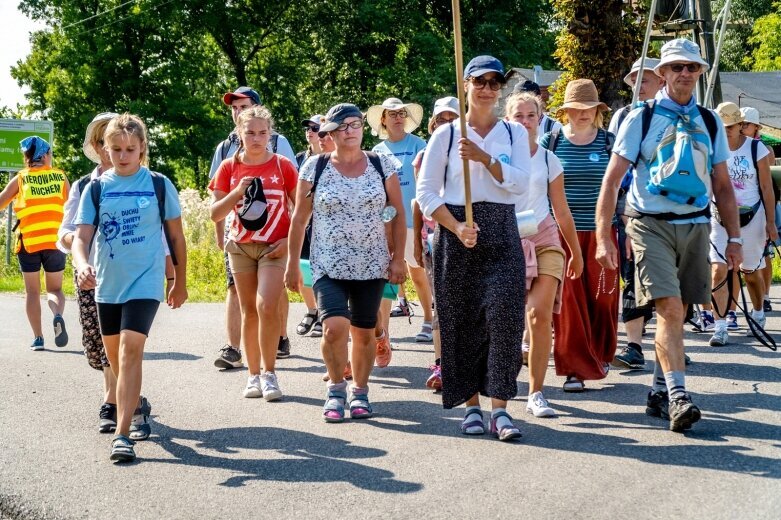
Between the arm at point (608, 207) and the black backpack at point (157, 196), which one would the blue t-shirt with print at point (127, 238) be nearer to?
the black backpack at point (157, 196)

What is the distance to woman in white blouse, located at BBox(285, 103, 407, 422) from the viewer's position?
7.16 metres

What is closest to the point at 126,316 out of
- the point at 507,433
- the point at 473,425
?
the point at 473,425

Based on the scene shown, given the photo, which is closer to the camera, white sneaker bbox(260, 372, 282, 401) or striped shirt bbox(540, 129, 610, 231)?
white sneaker bbox(260, 372, 282, 401)

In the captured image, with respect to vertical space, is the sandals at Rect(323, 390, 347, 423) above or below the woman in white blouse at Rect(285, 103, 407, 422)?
below

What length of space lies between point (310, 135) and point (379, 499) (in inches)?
231

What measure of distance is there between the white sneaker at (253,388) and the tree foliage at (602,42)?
37.6 ft

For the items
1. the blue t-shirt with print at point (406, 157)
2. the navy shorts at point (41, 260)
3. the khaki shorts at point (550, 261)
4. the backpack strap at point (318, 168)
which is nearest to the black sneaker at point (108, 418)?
the backpack strap at point (318, 168)

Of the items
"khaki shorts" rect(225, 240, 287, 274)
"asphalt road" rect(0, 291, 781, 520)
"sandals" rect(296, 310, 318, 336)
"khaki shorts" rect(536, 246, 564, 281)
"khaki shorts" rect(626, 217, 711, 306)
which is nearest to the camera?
"asphalt road" rect(0, 291, 781, 520)

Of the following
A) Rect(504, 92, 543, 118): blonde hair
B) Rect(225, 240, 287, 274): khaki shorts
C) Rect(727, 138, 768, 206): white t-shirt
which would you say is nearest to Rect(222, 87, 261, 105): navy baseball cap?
Rect(225, 240, 287, 274): khaki shorts

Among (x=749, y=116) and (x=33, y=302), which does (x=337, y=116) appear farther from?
(x=33, y=302)

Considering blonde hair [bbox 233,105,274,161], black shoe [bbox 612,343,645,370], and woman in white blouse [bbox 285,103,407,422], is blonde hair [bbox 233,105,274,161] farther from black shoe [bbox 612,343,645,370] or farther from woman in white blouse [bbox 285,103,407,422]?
black shoe [bbox 612,343,645,370]

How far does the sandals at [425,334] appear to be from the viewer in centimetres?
1063

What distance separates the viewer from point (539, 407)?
699 cm

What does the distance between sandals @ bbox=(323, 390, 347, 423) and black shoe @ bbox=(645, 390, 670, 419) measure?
6.22 feet
